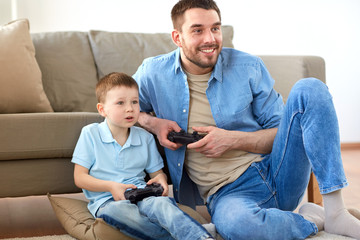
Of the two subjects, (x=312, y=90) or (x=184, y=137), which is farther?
(x=184, y=137)

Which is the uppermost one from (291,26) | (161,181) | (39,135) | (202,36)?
(202,36)

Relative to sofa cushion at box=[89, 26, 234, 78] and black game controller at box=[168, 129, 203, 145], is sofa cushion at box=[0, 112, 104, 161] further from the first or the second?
sofa cushion at box=[89, 26, 234, 78]

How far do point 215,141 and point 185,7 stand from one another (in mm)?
497

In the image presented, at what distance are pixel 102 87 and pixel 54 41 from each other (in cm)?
92

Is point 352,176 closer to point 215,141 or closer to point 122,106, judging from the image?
point 215,141

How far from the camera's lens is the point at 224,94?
1.75 m

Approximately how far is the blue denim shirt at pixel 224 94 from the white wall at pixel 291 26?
1729 mm

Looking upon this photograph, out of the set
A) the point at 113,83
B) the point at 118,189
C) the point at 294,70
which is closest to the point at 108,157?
the point at 118,189

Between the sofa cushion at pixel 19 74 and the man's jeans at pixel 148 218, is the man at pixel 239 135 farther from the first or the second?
the sofa cushion at pixel 19 74

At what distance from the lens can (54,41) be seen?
2.55m

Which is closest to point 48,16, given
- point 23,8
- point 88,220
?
point 23,8

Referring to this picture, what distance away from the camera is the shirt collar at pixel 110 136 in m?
1.75

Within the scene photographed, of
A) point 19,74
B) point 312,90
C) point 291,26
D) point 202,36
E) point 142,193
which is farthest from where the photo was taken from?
point 291,26

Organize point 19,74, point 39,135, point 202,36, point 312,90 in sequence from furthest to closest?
point 19,74, point 39,135, point 202,36, point 312,90
